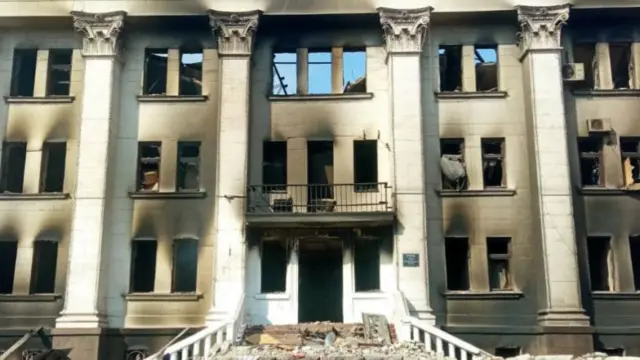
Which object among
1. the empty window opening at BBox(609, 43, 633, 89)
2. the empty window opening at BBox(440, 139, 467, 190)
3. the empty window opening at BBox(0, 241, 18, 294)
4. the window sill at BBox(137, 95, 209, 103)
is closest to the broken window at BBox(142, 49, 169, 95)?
the window sill at BBox(137, 95, 209, 103)

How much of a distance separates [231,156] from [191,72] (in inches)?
149

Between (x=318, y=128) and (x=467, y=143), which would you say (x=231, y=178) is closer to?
(x=318, y=128)

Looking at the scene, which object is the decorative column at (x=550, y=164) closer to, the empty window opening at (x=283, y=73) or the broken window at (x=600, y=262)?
the broken window at (x=600, y=262)

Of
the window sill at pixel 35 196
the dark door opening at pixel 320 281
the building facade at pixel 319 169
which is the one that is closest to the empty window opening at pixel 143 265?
the building facade at pixel 319 169

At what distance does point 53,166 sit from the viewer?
22.7m

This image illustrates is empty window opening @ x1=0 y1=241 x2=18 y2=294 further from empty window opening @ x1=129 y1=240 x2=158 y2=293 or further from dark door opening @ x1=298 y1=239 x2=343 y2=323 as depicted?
dark door opening @ x1=298 y1=239 x2=343 y2=323

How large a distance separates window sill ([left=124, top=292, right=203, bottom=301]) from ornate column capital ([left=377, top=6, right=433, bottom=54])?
10.1 m

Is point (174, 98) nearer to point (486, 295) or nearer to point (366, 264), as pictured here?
point (366, 264)

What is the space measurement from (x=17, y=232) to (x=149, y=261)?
173 inches

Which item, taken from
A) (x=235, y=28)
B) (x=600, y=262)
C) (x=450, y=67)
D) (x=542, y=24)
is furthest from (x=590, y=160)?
A: (x=235, y=28)

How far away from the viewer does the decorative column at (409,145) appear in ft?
67.3

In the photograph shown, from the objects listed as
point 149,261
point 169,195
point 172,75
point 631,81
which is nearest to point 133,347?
point 149,261

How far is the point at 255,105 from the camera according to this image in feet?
73.9

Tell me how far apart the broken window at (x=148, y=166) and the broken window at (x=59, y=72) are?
3.55 meters
